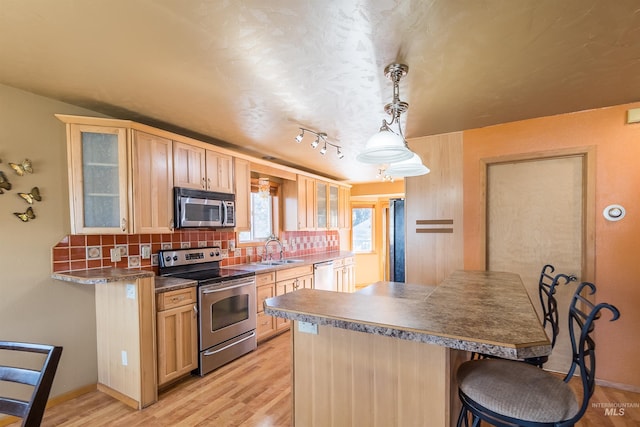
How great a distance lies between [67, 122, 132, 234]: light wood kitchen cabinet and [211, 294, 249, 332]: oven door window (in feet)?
3.56

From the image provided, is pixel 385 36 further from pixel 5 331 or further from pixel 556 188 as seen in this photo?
pixel 5 331

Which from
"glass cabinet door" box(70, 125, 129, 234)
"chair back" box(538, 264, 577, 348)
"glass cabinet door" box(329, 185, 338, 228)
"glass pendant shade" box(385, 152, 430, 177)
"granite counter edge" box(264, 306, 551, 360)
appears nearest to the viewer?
"granite counter edge" box(264, 306, 551, 360)

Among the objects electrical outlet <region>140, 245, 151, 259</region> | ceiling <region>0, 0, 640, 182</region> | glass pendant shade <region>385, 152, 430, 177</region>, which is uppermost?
ceiling <region>0, 0, 640, 182</region>

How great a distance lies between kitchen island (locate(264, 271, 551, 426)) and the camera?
3.65 feet

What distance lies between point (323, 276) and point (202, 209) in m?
2.37

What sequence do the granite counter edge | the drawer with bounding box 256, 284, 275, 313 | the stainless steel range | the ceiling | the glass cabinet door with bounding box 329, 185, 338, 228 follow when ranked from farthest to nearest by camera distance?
the glass cabinet door with bounding box 329, 185, 338, 228 < the drawer with bounding box 256, 284, 275, 313 < the stainless steel range < the ceiling < the granite counter edge

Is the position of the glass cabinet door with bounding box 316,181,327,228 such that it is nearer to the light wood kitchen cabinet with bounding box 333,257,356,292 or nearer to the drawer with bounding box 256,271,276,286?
the light wood kitchen cabinet with bounding box 333,257,356,292

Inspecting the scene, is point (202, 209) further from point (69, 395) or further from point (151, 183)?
point (69, 395)

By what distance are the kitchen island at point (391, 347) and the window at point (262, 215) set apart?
2753 millimetres

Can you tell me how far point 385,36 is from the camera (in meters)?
1.53

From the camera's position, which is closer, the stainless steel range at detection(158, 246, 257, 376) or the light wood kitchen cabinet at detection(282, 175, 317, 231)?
the stainless steel range at detection(158, 246, 257, 376)

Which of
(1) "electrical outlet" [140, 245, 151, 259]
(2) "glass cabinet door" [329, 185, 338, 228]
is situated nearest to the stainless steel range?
(1) "electrical outlet" [140, 245, 151, 259]

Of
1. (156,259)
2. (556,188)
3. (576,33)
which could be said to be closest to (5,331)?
(156,259)

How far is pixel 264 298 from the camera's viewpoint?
3539mm
